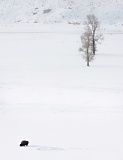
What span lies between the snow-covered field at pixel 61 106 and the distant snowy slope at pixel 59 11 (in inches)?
1696

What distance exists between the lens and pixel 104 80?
3144cm

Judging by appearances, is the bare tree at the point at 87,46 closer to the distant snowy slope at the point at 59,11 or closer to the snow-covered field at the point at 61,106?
the snow-covered field at the point at 61,106

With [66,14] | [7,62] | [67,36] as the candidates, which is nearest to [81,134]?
[7,62]

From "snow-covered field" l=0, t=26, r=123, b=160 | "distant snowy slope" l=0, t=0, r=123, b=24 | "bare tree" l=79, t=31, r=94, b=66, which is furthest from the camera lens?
"distant snowy slope" l=0, t=0, r=123, b=24

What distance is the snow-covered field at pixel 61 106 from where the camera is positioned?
13305 mm

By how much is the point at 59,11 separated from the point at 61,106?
76736mm

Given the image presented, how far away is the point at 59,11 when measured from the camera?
95250 mm

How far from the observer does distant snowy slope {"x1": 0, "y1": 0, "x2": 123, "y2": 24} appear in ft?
299

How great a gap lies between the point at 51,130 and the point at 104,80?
53.8ft

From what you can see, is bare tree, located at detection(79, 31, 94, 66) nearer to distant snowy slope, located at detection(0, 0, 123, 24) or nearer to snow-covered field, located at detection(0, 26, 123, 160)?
snow-covered field, located at detection(0, 26, 123, 160)

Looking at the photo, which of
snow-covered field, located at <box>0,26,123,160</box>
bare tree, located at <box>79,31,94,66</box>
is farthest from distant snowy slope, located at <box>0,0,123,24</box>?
bare tree, located at <box>79,31,94,66</box>

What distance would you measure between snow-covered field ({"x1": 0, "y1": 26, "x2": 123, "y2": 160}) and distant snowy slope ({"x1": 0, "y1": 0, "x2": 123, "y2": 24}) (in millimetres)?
43085

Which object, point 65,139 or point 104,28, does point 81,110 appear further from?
point 104,28

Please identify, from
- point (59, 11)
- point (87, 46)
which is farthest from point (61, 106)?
point (59, 11)
